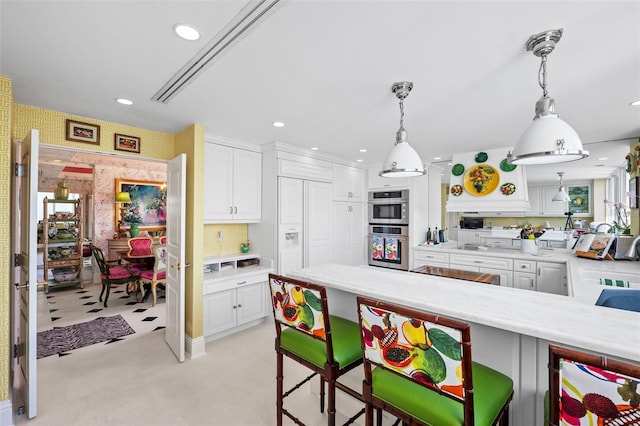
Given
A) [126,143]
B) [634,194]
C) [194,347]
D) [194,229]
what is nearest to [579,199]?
[634,194]

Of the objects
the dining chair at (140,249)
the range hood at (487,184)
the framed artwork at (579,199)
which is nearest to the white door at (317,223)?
the range hood at (487,184)

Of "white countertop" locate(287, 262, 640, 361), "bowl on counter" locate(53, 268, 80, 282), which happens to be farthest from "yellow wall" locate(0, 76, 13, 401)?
"bowl on counter" locate(53, 268, 80, 282)

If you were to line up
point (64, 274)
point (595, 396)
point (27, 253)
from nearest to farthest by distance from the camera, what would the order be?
point (595, 396), point (27, 253), point (64, 274)

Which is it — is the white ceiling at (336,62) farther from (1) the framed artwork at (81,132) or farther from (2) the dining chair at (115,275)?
(2) the dining chair at (115,275)

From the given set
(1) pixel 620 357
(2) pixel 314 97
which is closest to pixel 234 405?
(1) pixel 620 357

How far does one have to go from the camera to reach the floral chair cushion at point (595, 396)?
2.31 ft

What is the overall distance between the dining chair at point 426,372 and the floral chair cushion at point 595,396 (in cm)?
24

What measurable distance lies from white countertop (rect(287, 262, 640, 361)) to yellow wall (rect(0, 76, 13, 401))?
1.97 metres

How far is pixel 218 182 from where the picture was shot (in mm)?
3293

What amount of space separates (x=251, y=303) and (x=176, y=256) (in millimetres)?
1130

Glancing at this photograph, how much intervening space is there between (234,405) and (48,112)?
9.51 feet

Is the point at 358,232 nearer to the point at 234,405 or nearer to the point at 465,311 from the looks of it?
the point at 234,405

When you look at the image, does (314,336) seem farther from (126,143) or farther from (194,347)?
(126,143)

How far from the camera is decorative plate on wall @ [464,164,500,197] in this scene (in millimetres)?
3814
